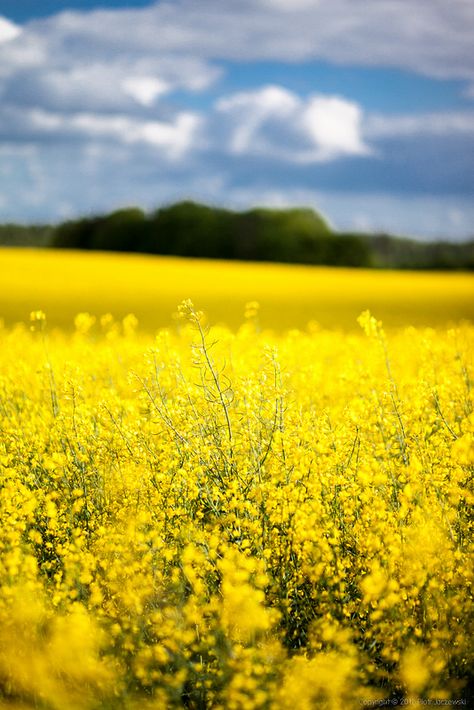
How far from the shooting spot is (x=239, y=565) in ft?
12.8

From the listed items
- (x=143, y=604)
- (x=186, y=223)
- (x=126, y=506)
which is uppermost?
(x=186, y=223)

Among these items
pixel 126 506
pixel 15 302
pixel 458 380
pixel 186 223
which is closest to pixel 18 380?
pixel 126 506

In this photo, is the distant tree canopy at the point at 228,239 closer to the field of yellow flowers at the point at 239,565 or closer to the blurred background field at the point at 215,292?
the blurred background field at the point at 215,292

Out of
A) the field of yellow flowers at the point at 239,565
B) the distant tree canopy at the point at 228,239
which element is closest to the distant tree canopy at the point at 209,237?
the distant tree canopy at the point at 228,239

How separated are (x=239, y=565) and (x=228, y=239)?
54790mm

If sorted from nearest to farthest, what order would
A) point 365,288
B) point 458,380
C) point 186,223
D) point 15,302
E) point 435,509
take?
point 435,509
point 458,380
point 15,302
point 365,288
point 186,223

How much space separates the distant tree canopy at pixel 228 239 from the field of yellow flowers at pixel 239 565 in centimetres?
4304

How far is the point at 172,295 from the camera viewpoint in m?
23.0

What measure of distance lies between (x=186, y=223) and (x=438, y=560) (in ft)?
184

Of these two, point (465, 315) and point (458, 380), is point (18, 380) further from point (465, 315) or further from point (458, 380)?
point (465, 315)

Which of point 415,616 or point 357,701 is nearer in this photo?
point 357,701

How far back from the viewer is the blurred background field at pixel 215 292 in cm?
1989

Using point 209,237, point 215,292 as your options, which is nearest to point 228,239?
point 209,237

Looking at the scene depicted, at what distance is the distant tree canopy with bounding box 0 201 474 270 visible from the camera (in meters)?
50.1
